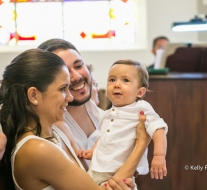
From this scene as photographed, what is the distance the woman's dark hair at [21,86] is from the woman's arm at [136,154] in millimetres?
346

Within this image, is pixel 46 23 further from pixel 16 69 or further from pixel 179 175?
pixel 16 69

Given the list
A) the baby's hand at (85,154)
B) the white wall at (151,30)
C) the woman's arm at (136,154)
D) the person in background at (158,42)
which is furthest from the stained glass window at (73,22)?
the woman's arm at (136,154)

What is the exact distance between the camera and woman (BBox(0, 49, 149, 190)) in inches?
54.1

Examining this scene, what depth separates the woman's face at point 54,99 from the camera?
57.3 inches

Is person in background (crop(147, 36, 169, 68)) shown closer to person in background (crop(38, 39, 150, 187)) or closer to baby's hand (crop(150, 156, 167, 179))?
person in background (crop(38, 39, 150, 187))

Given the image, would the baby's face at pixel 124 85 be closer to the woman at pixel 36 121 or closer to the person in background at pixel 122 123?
the person in background at pixel 122 123

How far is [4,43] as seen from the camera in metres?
5.58

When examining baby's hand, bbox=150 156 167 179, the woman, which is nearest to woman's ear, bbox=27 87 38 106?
the woman

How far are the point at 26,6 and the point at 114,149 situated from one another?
4236mm

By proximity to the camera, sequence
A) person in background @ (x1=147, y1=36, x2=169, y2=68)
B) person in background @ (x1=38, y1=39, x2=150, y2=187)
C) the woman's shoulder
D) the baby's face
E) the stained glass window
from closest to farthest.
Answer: the woman's shoulder → the baby's face → person in background @ (x1=38, y1=39, x2=150, y2=187) → person in background @ (x1=147, y1=36, x2=169, y2=68) → the stained glass window

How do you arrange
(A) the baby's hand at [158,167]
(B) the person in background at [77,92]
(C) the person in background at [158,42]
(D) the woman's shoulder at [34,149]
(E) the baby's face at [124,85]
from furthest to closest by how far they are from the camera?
(C) the person in background at [158,42]
(B) the person in background at [77,92]
(E) the baby's face at [124,85]
(A) the baby's hand at [158,167]
(D) the woman's shoulder at [34,149]

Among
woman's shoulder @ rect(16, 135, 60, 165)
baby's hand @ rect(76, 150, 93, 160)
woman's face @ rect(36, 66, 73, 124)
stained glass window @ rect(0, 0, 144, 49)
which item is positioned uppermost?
stained glass window @ rect(0, 0, 144, 49)

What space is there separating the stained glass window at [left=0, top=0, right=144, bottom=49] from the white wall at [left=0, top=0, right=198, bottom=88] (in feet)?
0.38

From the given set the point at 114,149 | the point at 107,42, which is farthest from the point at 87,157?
the point at 107,42
